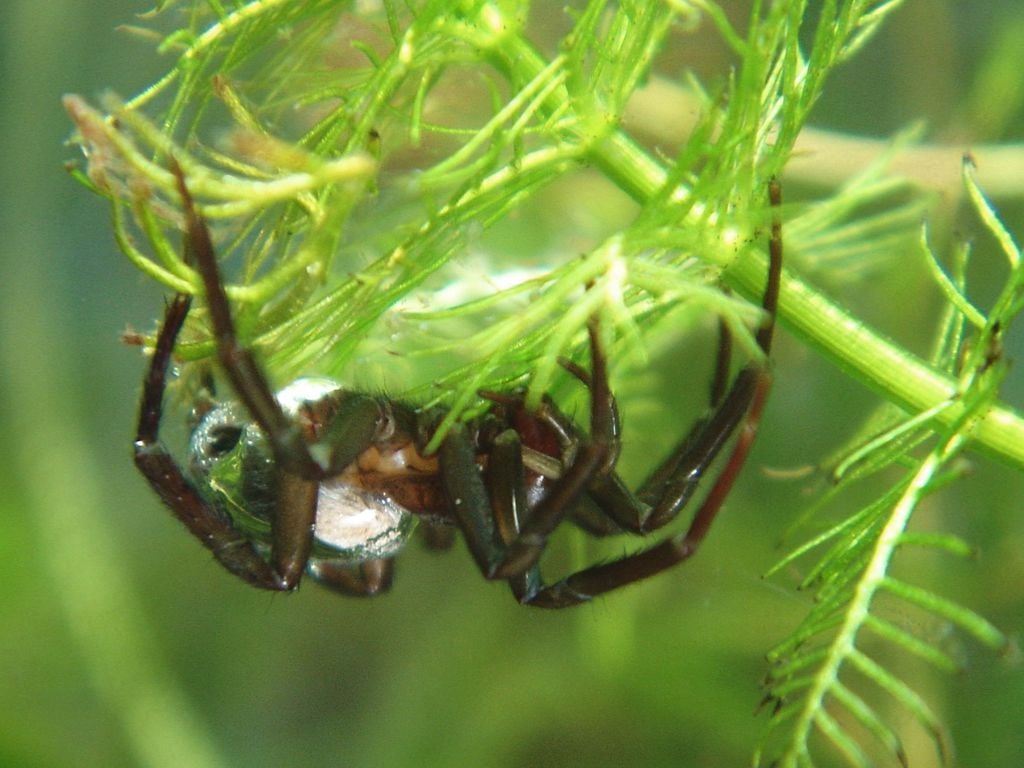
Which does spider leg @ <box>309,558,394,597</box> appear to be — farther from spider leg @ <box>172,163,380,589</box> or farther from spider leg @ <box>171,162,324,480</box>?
spider leg @ <box>171,162,324,480</box>

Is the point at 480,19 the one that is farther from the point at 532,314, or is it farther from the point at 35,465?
the point at 35,465

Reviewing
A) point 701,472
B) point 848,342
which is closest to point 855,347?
point 848,342

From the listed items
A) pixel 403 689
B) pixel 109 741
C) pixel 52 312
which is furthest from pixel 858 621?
pixel 52 312

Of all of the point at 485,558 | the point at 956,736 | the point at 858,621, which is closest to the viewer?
the point at 858,621

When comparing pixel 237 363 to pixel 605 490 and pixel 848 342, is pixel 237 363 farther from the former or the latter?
pixel 848 342

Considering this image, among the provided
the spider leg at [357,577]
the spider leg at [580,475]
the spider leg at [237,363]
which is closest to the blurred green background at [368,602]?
the spider leg at [357,577]

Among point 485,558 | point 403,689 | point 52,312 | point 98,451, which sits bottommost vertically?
point 403,689

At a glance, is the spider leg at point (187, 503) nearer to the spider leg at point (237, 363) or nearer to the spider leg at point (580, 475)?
the spider leg at point (237, 363)
